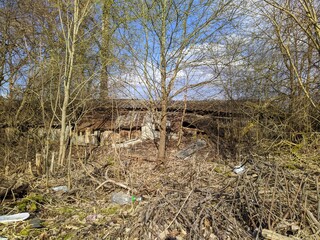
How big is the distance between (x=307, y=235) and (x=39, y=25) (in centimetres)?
1070

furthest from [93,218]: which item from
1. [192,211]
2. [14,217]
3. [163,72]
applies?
[163,72]

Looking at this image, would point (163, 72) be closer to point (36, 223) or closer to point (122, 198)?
point (122, 198)

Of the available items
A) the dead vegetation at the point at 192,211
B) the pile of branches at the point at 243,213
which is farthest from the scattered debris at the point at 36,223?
the pile of branches at the point at 243,213

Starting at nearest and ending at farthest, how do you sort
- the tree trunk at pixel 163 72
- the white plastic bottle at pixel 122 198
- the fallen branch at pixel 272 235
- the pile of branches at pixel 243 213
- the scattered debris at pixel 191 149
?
the fallen branch at pixel 272 235 → the pile of branches at pixel 243 213 → the white plastic bottle at pixel 122 198 → the tree trunk at pixel 163 72 → the scattered debris at pixel 191 149

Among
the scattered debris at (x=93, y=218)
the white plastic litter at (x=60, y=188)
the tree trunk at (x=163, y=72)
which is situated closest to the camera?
the scattered debris at (x=93, y=218)

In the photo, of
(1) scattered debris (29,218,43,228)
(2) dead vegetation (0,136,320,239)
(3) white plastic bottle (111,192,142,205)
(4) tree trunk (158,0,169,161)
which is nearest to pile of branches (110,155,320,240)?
(2) dead vegetation (0,136,320,239)

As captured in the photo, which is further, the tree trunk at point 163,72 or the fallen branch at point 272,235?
the tree trunk at point 163,72

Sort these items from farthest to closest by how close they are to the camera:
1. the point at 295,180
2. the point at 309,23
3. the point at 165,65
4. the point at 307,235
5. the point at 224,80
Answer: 1. the point at 224,80
2. the point at 165,65
3. the point at 309,23
4. the point at 295,180
5. the point at 307,235

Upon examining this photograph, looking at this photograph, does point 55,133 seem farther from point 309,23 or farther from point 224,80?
point 309,23

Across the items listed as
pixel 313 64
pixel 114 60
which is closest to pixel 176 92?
pixel 114 60

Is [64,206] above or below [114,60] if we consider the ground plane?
below

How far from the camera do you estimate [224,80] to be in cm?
880

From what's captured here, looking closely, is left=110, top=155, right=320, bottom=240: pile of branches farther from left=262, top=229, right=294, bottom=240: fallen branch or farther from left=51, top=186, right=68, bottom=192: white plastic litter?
left=51, top=186, right=68, bottom=192: white plastic litter

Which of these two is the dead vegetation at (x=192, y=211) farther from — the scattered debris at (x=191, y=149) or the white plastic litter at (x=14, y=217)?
the scattered debris at (x=191, y=149)
